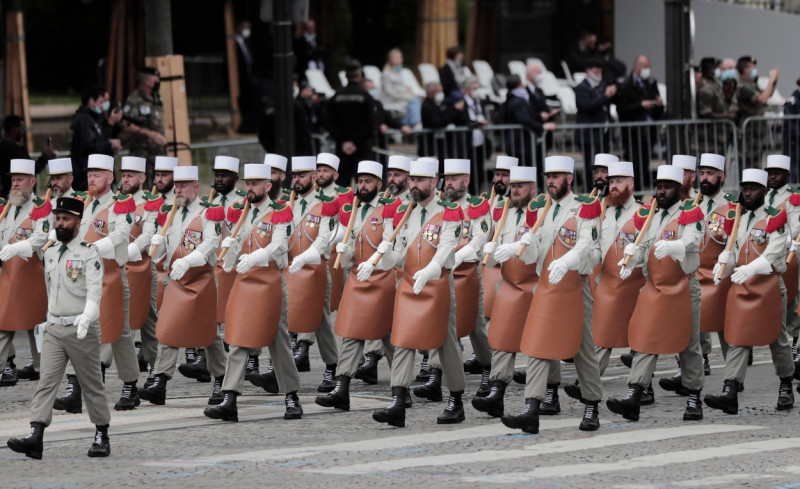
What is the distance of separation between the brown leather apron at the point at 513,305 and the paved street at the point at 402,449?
61cm

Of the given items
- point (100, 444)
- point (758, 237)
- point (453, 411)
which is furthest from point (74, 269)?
point (758, 237)

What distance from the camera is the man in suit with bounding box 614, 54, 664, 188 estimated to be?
71.1 feet

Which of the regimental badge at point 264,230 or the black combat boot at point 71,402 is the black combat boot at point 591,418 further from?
the black combat boot at point 71,402

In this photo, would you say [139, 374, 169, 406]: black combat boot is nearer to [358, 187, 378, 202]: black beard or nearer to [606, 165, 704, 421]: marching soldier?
[358, 187, 378, 202]: black beard

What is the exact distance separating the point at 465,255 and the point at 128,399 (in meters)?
2.87

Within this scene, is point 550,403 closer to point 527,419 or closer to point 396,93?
point 527,419

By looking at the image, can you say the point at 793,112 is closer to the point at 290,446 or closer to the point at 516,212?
the point at 516,212

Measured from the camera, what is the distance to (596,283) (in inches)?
581

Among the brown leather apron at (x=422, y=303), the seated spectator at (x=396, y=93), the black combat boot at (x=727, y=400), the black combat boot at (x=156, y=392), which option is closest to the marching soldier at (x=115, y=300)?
the black combat boot at (x=156, y=392)

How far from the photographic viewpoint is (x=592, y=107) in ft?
70.3

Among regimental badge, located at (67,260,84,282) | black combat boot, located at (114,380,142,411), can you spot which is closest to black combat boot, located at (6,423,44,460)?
regimental badge, located at (67,260,84,282)

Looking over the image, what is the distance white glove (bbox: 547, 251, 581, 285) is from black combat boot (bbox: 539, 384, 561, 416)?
1.20m

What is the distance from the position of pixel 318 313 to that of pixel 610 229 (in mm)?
2687

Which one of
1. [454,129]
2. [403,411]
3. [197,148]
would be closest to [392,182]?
[403,411]
